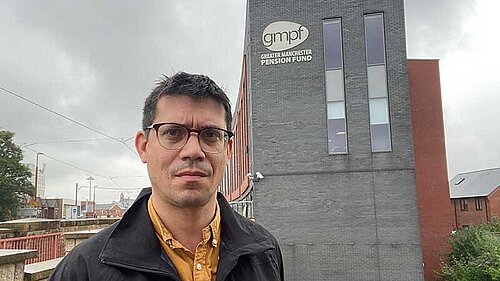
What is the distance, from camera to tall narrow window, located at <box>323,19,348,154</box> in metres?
13.9

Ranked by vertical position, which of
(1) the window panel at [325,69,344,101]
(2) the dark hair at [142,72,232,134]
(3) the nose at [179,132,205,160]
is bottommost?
(3) the nose at [179,132,205,160]

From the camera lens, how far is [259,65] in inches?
571

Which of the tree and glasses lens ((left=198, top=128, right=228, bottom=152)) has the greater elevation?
the tree

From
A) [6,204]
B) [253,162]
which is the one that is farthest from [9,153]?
[253,162]

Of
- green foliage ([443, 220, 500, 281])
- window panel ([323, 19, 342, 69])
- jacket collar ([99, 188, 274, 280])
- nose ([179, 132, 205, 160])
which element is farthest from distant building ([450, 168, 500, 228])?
nose ([179, 132, 205, 160])

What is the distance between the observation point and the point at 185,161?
1412 mm

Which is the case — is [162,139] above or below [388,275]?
above

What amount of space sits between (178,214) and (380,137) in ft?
43.2

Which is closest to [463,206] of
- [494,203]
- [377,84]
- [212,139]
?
[494,203]

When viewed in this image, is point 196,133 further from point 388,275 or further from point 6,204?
point 6,204

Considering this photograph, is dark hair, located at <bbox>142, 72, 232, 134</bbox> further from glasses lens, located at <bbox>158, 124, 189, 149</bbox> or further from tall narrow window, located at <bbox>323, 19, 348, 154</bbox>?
tall narrow window, located at <bbox>323, 19, 348, 154</bbox>

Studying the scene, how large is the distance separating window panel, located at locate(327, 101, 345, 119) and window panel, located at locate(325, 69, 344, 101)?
6.7 inches

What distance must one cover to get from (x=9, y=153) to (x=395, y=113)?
88.4 ft

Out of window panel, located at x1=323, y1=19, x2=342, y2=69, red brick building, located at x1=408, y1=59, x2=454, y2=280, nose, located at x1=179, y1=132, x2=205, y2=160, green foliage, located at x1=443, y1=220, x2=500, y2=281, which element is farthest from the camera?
red brick building, located at x1=408, y1=59, x2=454, y2=280
